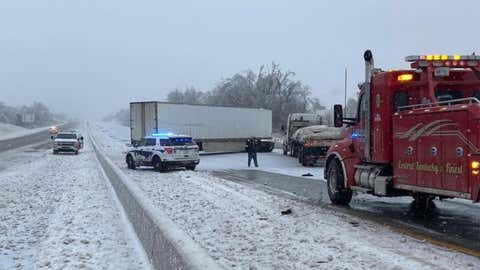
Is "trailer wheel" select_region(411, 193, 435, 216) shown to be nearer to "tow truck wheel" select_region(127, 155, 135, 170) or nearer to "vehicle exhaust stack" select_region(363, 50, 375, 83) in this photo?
"vehicle exhaust stack" select_region(363, 50, 375, 83)

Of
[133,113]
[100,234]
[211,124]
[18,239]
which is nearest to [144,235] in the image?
[100,234]

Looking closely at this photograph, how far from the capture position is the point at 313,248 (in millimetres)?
9008

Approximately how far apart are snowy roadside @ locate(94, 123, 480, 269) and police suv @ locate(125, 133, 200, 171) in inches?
478

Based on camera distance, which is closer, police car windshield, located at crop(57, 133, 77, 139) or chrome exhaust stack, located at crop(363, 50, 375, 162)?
chrome exhaust stack, located at crop(363, 50, 375, 162)

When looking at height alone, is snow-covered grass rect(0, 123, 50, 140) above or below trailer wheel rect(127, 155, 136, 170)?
above

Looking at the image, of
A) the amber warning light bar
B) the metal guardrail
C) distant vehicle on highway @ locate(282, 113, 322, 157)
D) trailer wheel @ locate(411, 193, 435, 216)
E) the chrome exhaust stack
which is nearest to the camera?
the metal guardrail

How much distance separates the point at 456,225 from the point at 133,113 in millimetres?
30594

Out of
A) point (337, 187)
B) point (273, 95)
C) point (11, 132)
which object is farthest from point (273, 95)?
point (337, 187)

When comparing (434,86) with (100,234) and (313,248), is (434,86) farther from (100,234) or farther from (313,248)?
(100,234)

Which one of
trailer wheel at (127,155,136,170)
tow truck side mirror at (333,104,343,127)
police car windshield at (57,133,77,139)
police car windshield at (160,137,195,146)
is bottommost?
trailer wheel at (127,155,136,170)

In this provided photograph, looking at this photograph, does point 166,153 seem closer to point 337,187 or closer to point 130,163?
point 130,163

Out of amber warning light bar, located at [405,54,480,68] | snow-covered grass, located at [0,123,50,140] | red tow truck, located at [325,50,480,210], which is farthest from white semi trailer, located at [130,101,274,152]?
snow-covered grass, located at [0,123,50,140]

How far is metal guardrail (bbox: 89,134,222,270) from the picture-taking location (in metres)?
5.93

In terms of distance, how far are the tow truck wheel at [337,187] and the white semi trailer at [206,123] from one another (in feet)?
81.1
